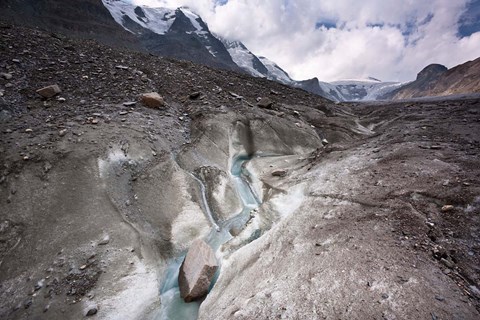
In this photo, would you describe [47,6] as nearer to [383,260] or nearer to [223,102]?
[223,102]

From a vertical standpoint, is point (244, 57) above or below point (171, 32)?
above

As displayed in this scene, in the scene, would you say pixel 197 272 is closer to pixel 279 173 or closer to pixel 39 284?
pixel 39 284

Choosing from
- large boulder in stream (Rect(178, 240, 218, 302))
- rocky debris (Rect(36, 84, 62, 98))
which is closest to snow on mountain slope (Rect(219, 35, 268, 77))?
rocky debris (Rect(36, 84, 62, 98))

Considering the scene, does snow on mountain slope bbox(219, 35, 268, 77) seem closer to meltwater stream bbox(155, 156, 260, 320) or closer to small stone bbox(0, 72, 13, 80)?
meltwater stream bbox(155, 156, 260, 320)

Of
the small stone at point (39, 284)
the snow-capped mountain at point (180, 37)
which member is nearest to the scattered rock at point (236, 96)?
the small stone at point (39, 284)

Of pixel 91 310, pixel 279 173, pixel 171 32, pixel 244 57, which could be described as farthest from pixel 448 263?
pixel 244 57

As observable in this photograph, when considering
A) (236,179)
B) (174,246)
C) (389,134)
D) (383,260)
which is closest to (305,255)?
(383,260)
